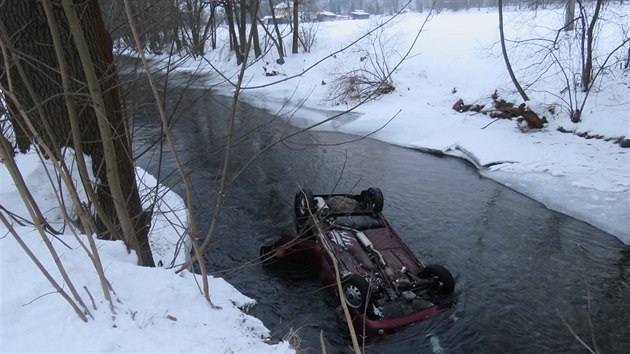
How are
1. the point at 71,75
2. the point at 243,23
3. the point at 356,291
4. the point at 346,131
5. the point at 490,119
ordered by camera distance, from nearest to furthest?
1. the point at 71,75
2. the point at 356,291
3. the point at 490,119
4. the point at 346,131
5. the point at 243,23

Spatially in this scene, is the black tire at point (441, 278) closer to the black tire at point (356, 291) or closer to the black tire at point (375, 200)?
the black tire at point (356, 291)

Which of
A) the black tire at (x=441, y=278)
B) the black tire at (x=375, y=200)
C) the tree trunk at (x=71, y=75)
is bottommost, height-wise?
the black tire at (x=441, y=278)

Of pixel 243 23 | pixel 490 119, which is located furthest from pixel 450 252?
pixel 243 23

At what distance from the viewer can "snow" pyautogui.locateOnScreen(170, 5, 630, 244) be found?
10.9m

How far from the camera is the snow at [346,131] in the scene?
2674 mm

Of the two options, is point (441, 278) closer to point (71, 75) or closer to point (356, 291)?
point (356, 291)

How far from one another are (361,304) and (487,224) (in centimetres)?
504

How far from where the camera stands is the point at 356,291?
6.08 metres

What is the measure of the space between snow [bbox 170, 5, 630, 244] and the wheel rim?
268 centimetres

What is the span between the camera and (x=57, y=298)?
273cm

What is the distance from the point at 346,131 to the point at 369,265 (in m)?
11.4

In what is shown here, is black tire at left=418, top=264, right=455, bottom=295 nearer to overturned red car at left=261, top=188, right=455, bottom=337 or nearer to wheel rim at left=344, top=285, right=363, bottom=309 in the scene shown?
overturned red car at left=261, top=188, right=455, bottom=337

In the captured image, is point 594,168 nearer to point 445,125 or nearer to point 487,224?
point 487,224

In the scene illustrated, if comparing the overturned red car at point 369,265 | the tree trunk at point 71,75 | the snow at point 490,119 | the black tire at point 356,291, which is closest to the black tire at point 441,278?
the overturned red car at point 369,265
